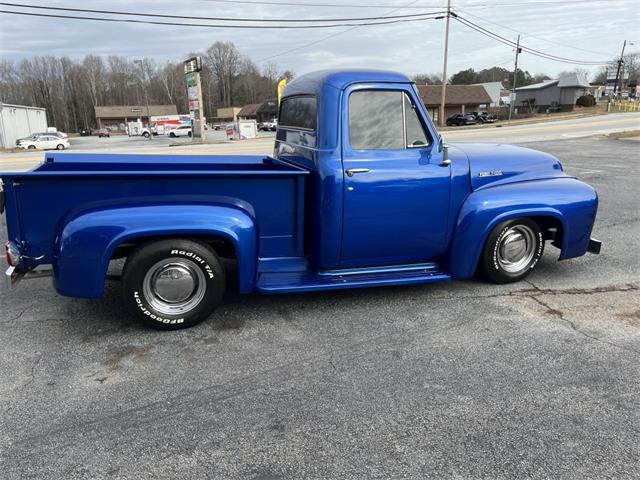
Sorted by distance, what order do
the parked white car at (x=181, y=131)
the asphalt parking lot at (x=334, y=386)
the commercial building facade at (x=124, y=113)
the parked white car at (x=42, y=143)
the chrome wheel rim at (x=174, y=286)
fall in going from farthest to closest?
the commercial building facade at (x=124, y=113)
the parked white car at (x=181, y=131)
the parked white car at (x=42, y=143)
the chrome wheel rim at (x=174, y=286)
the asphalt parking lot at (x=334, y=386)

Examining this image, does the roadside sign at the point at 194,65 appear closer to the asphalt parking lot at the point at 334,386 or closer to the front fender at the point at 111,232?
the asphalt parking lot at the point at 334,386

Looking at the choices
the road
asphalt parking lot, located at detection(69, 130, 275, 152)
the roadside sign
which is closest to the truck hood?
the road

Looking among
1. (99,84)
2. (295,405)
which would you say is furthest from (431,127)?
(99,84)

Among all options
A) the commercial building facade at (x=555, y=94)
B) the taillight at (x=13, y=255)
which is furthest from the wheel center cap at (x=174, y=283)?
the commercial building facade at (x=555, y=94)

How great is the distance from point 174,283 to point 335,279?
1336mm

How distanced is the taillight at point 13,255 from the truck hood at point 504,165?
3.82m

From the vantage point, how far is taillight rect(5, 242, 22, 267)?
12.2ft

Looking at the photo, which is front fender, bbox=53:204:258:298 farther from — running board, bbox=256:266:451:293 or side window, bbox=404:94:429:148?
side window, bbox=404:94:429:148

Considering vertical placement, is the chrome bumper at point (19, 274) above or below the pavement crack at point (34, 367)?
above

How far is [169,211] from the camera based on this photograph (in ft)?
12.3

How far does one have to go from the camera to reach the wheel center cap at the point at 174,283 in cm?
390

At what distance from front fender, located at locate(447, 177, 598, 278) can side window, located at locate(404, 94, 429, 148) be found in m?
0.71

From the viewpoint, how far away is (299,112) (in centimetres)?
491

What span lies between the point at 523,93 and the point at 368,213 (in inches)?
3366
